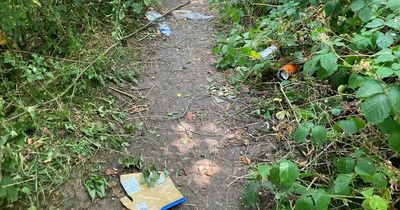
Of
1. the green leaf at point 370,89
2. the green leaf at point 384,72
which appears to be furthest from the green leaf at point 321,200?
the green leaf at point 384,72

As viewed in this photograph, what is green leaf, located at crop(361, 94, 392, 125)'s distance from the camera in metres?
1.54

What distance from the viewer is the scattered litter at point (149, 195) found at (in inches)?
80.2

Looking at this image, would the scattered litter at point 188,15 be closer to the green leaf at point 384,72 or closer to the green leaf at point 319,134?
the green leaf at point 319,134

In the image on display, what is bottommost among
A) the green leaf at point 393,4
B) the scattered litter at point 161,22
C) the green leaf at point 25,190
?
the scattered litter at point 161,22

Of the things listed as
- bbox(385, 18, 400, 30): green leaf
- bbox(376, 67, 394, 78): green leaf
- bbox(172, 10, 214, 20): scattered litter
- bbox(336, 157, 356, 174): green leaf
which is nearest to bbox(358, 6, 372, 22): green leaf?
bbox(385, 18, 400, 30): green leaf

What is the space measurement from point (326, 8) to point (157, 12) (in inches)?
95.8

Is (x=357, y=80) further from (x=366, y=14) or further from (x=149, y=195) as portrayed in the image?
(x=149, y=195)

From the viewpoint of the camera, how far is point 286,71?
2980 mm

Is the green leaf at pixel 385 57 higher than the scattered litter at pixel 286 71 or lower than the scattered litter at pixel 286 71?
higher

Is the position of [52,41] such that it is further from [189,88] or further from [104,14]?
[189,88]

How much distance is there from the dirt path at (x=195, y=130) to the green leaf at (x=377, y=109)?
0.89 meters

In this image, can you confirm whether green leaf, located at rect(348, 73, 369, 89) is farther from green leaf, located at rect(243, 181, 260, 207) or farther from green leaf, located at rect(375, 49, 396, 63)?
green leaf, located at rect(243, 181, 260, 207)

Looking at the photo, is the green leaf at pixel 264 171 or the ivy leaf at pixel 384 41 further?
the ivy leaf at pixel 384 41

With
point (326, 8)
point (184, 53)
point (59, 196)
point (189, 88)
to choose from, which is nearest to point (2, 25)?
point (59, 196)
